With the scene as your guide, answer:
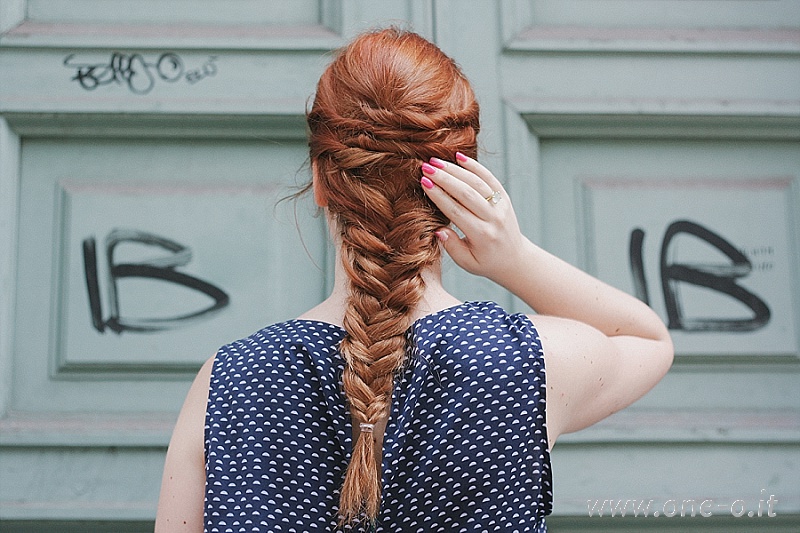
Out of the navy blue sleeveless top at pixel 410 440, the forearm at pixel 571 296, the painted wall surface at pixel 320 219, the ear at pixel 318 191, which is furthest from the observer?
the painted wall surface at pixel 320 219

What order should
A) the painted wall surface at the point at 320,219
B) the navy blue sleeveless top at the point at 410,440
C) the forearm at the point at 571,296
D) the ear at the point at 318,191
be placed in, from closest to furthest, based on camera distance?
the navy blue sleeveless top at the point at 410,440 → the ear at the point at 318,191 → the forearm at the point at 571,296 → the painted wall surface at the point at 320,219

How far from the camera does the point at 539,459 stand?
1.07m

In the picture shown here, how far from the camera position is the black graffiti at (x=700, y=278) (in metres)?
1.83

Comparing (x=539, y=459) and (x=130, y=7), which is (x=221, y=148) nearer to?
(x=130, y=7)

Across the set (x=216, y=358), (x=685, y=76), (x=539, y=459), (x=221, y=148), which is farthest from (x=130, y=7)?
(x=539, y=459)

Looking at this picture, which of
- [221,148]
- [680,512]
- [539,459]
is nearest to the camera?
[539,459]

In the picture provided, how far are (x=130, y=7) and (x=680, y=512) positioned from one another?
166 centimetres

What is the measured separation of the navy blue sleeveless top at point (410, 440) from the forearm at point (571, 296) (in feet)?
0.72

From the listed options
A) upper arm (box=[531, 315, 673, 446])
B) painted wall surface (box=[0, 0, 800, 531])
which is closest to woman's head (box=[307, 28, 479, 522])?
upper arm (box=[531, 315, 673, 446])

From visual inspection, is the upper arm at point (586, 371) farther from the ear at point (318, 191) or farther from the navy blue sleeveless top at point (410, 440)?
the ear at point (318, 191)

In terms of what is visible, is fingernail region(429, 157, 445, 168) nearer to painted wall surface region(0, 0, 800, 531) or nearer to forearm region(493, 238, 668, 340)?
forearm region(493, 238, 668, 340)

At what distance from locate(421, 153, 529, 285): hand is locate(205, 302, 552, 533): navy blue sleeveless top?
16 centimetres

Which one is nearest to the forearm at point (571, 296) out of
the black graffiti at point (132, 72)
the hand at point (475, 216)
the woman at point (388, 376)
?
the hand at point (475, 216)

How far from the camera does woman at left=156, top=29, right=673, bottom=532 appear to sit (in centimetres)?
105
